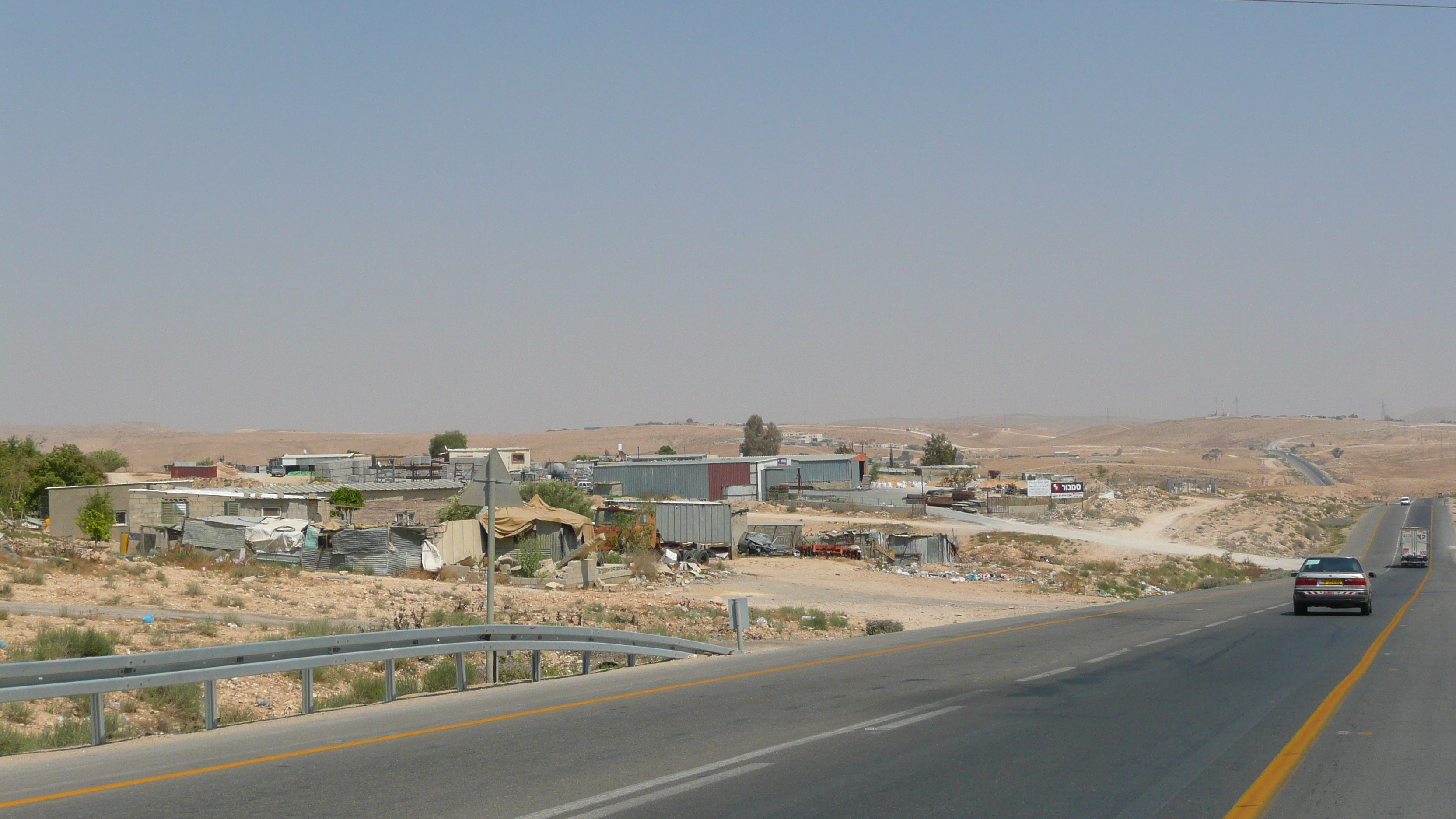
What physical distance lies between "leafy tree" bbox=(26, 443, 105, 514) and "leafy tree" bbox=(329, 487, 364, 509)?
13.4 metres

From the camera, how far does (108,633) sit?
1755 cm

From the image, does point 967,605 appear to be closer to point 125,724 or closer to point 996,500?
point 125,724

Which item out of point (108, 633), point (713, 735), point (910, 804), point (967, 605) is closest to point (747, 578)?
point (967, 605)

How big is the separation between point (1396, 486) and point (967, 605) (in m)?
145

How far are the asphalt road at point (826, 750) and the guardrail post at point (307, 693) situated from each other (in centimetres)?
31

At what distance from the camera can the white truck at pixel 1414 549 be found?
6575 cm

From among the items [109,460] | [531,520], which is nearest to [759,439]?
[109,460]

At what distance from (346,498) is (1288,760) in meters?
53.8

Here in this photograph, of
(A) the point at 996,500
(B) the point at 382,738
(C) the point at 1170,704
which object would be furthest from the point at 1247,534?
(B) the point at 382,738

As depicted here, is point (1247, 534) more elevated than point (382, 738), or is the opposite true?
point (382, 738)

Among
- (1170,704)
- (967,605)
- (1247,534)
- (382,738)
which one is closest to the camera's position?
(382,738)

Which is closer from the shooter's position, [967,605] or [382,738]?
[382,738]

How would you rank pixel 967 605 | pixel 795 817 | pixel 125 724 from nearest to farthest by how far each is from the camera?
pixel 795 817 → pixel 125 724 → pixel 967 605

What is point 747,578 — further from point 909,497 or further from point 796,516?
point 909,497
